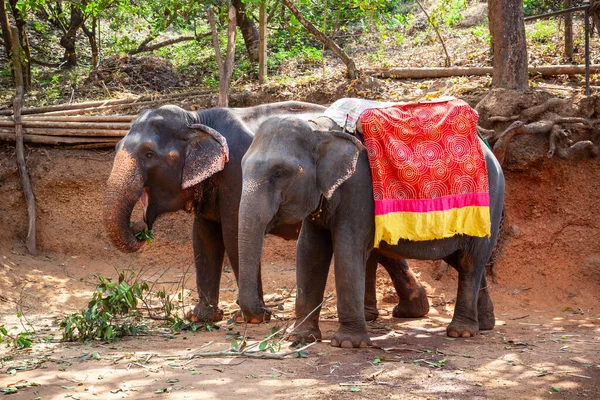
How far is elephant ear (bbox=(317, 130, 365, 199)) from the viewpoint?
5.79m

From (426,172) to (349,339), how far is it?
54.3 inches

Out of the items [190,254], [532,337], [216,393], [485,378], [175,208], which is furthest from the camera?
[190,254]

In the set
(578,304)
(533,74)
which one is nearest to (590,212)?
(578,304)

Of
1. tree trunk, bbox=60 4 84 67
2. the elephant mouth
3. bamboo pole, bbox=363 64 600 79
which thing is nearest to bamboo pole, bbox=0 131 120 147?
tree trunk, bbox=60 4 84 67

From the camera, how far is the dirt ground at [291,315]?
4.82 meters

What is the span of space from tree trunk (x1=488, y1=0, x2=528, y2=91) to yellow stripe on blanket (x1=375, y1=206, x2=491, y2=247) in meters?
3.61

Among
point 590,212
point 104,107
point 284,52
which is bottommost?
point 590,212

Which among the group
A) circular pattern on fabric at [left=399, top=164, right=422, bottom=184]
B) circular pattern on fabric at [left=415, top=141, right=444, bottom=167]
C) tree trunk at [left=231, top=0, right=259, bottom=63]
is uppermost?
tree trunk at [left=231, top=0, right=259, bottom=63]

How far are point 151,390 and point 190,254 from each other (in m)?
5.70

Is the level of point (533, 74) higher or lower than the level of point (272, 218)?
higher

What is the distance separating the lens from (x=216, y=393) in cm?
453

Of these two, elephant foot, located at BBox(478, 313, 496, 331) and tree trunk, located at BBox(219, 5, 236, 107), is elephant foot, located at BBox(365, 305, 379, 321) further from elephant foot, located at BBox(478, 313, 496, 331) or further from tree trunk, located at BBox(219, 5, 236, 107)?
tree trunk, located at BBox(219, 5, 236, 107)

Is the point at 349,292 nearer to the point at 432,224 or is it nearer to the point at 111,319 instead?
the point at 432,224

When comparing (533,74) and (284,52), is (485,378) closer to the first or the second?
(533,74)
